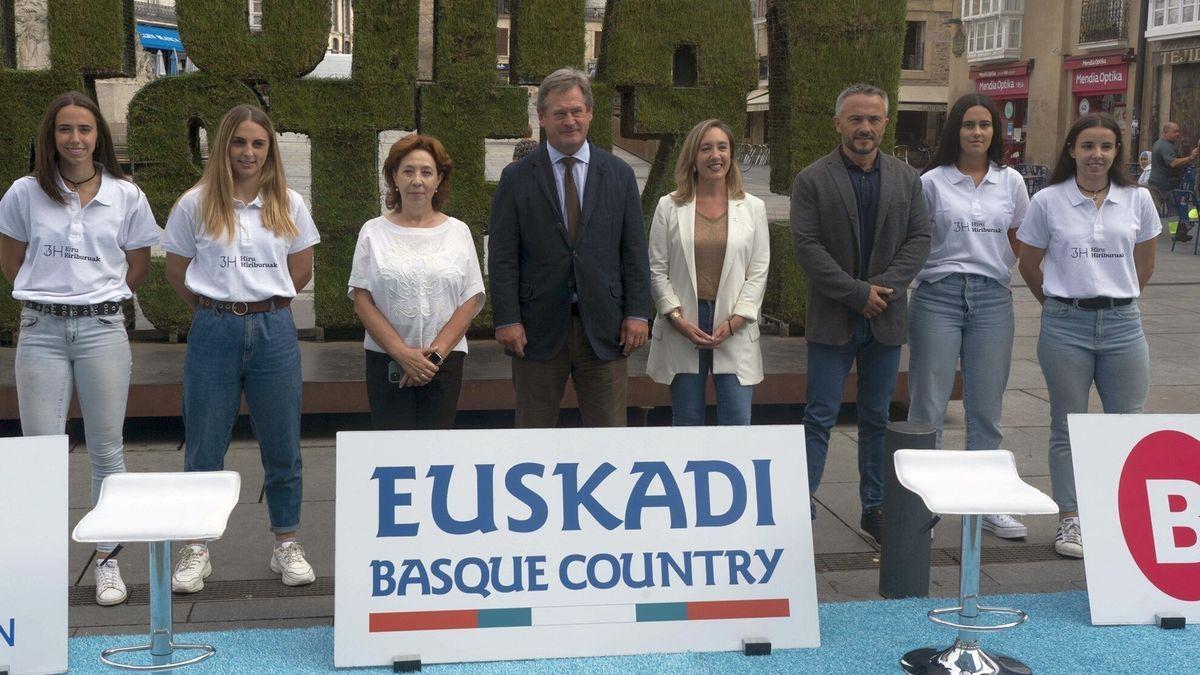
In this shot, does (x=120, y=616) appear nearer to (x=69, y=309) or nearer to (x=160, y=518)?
(x=69, y=309)

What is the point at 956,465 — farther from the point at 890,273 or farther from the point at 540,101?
the point at 540,101

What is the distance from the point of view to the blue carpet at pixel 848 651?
4020mm

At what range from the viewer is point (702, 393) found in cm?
533

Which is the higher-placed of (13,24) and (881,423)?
(13,24)

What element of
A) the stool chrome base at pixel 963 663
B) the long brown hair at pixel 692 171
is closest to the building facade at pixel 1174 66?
the long brown hair at pixel 692 171

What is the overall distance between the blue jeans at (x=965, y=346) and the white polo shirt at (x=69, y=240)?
3.43 metres

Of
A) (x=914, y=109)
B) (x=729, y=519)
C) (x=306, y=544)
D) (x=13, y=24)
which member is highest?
(x=914, y=109)

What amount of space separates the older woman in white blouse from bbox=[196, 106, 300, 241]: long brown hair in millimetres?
347

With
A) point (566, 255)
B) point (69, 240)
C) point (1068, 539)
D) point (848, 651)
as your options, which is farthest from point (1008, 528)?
point (69, 240)

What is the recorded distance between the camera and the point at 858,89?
5.22m

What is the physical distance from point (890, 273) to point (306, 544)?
2887mm

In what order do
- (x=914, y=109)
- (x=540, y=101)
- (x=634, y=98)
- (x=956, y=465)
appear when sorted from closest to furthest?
(x=956, y=465), (x=540, y=101), (x=634, y=98), (x=914, y=109)

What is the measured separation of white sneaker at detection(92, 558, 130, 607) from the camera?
183 inches

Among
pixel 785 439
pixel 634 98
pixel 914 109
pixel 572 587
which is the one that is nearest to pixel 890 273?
pixel 785 439
